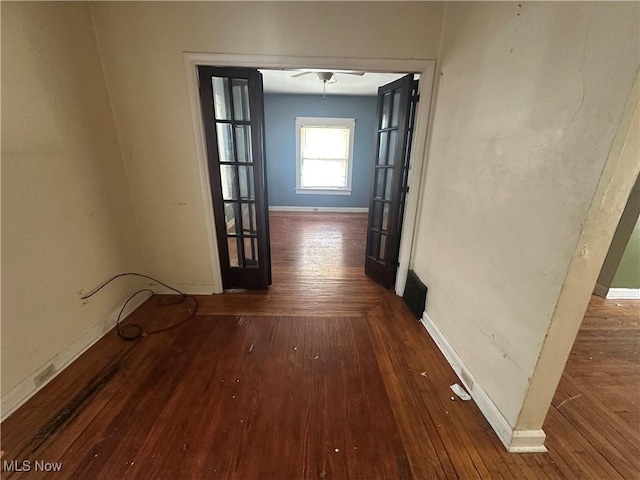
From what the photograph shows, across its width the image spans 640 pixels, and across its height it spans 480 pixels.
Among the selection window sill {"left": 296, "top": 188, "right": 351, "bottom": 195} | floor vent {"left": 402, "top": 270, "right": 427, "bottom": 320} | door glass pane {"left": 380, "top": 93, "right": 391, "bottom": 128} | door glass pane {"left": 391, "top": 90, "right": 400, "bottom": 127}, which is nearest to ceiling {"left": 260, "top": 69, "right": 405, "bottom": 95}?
door glass pane {"left": 380, "top": 93, "right": 391, "bottom": 128}

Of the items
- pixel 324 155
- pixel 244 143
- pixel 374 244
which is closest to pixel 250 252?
pixel 244 143

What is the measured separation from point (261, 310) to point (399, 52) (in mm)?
2426

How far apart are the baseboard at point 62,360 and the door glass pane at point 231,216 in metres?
1.04

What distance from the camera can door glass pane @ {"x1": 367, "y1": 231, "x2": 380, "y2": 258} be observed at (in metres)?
2.84

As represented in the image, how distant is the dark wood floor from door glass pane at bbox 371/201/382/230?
100 centimetres

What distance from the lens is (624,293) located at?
2566mm

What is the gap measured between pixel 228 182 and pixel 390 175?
156 centimetres

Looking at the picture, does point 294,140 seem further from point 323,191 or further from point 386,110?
point 386,110

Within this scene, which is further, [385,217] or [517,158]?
[385,217]

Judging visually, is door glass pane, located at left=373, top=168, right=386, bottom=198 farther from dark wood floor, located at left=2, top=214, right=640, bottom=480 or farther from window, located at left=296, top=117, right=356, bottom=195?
window, located at left=296, top=117, right=356, bottom=195

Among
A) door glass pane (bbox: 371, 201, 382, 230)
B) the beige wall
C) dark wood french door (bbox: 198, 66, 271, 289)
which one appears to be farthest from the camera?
door glass pane (bbox: 371, 201, 382, 230)

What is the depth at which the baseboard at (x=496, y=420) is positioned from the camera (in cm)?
122

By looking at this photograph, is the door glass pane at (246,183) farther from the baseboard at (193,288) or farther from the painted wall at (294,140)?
the painted wall at (294,140)

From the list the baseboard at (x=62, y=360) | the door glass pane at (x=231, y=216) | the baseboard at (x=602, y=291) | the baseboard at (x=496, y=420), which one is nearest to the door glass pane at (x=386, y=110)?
the door glass pane at (x=231, y=216)
